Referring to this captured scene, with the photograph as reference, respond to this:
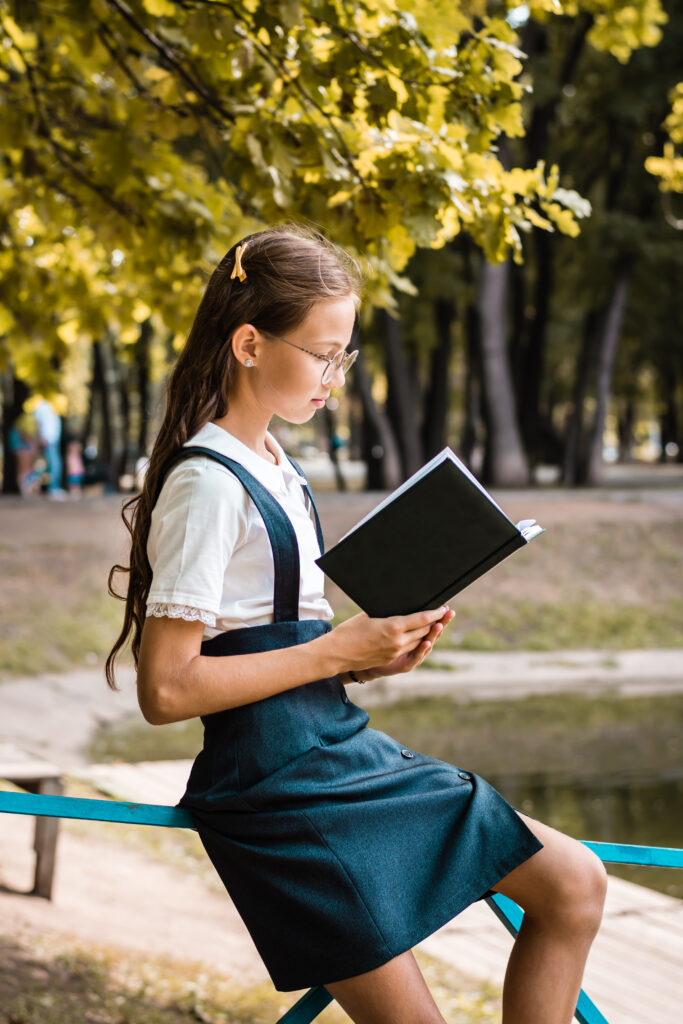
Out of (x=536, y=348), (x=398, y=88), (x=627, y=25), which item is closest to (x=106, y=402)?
(x=536, y=348)

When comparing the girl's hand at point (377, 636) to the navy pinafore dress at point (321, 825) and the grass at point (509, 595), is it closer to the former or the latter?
the navy pinafore dress at point (321, 825)

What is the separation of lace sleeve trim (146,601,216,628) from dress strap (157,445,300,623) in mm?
168

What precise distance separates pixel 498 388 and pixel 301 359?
18.0 metres

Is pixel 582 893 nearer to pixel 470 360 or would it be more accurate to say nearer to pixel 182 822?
pixel 182 822

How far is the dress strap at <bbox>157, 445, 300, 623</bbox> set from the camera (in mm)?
2223

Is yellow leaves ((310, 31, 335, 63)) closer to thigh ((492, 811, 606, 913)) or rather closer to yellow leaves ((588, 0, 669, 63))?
thigh ((492, 811, 606, 913))

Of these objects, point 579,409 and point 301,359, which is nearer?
point 301,359

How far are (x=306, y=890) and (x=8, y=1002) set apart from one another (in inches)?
85.0

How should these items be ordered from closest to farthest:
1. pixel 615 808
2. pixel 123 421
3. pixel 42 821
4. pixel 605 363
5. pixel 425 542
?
pixel 425 542
pixel 42 821
pixel 615 808
pixel 605 363
pixel 123 421

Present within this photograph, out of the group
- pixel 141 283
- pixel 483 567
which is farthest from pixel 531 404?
pixel 483 567

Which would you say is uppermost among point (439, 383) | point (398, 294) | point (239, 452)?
point (239, 452)

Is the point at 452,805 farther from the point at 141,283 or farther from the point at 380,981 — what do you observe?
Result: the point at 141,283

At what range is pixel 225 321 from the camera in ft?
7.97

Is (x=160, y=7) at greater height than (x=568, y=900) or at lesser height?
greater
